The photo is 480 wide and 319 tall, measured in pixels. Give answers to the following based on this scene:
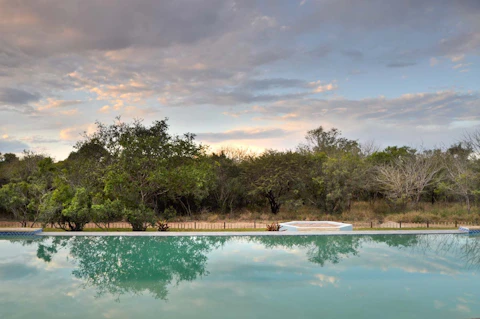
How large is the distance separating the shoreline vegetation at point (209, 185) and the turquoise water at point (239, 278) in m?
3.06

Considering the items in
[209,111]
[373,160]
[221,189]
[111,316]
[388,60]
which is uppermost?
[388,60]

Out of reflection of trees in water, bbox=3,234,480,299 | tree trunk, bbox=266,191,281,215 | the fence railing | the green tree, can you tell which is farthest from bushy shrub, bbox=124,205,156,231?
tree trunk, bbox=266,191,281,215

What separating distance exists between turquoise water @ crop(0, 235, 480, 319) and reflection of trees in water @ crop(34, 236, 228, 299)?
0.04 meters

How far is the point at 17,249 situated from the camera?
580 inches

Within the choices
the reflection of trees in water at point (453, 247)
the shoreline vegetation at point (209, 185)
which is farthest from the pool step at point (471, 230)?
the shoreline vegetation at point (209, 185)

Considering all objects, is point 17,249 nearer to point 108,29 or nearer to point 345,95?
point 108,29

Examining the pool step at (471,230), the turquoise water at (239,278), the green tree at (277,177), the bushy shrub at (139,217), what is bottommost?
the turquoise water at (239,278)

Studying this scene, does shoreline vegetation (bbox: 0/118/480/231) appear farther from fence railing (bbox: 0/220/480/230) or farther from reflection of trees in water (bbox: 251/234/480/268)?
reflection of trees in water (bbox: 251/234/480/268)

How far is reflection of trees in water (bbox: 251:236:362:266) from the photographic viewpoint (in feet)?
44.1

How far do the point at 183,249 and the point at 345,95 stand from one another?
1624 cm

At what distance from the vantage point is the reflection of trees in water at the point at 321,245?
44.1 feet

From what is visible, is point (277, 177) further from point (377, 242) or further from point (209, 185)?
point (377, 242)

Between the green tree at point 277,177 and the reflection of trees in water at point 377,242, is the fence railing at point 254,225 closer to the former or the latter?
the reflection of trees in water at point 377,242

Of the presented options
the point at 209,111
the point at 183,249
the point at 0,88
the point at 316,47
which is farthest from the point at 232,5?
the point at 0,88
